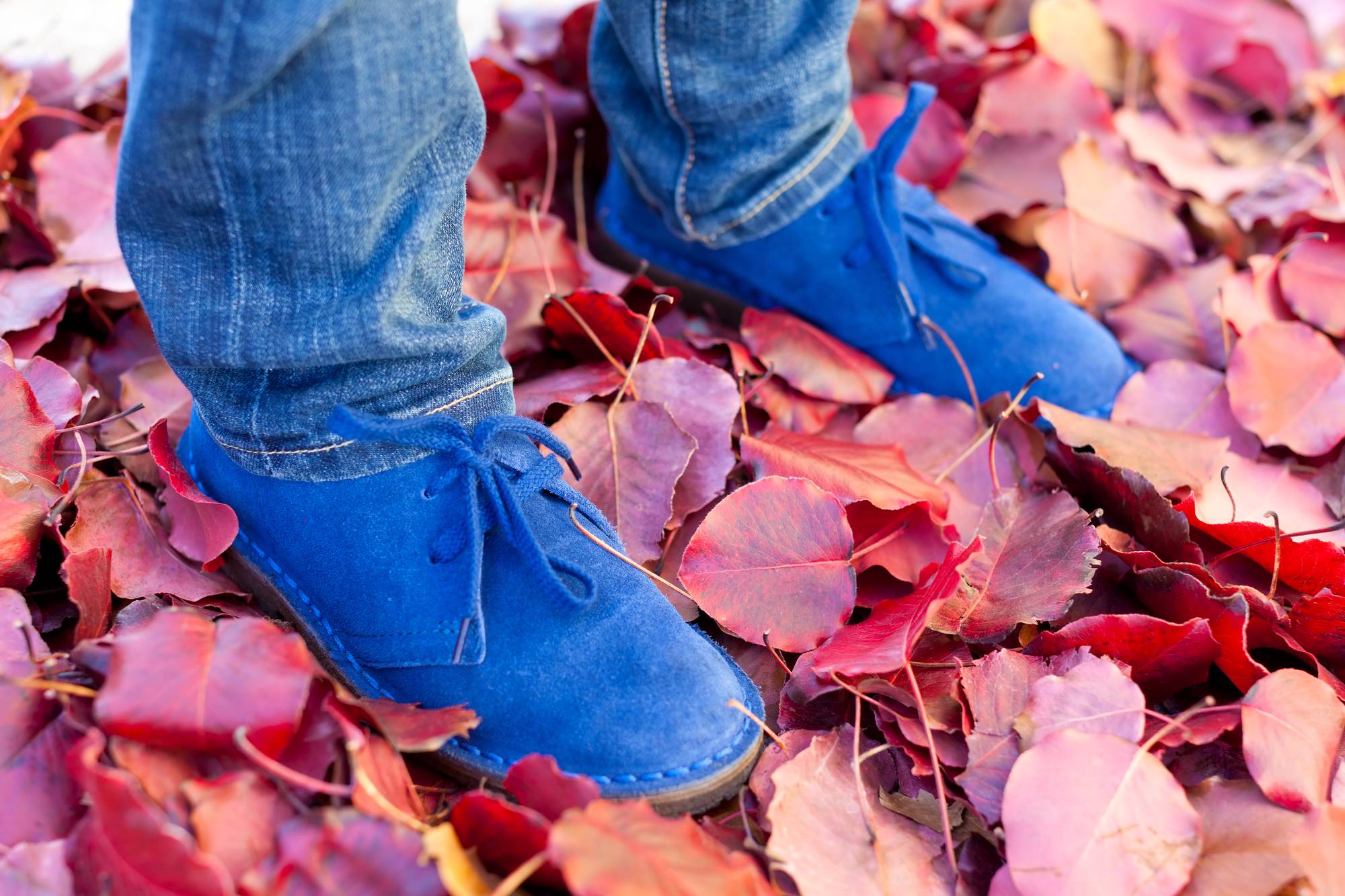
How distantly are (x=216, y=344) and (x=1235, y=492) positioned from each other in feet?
2.72

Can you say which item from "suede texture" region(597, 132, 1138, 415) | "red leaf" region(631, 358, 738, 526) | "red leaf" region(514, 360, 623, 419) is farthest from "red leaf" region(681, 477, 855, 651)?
"suede texture" region(597, 132, 1138, 415)

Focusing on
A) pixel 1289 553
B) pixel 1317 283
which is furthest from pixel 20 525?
pixel 1317 283

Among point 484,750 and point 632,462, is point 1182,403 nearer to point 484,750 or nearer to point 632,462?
point 632,462

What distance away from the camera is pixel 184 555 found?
0.78 metres

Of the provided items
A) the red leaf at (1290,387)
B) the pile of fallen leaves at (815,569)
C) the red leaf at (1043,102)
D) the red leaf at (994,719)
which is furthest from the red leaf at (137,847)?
the red leaf at (1043,102)

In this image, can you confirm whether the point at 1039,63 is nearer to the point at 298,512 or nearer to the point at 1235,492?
the point at 1235,492

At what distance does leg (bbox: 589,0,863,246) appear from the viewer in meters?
0.89

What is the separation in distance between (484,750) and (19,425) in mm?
428

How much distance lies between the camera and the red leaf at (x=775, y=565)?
0.72 metres

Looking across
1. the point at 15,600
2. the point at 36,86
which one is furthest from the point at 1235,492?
the point at 36,86

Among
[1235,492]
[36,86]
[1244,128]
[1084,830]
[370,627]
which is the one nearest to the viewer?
[1084,830]

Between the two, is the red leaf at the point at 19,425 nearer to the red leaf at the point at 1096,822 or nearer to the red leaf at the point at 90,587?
the red leaf at the point at 90,587

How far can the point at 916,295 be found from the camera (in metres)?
1.00

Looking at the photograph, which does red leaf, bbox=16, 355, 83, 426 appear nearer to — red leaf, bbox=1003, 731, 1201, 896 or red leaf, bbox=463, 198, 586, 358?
red leaf, bbox=463, 198, 586, 358
